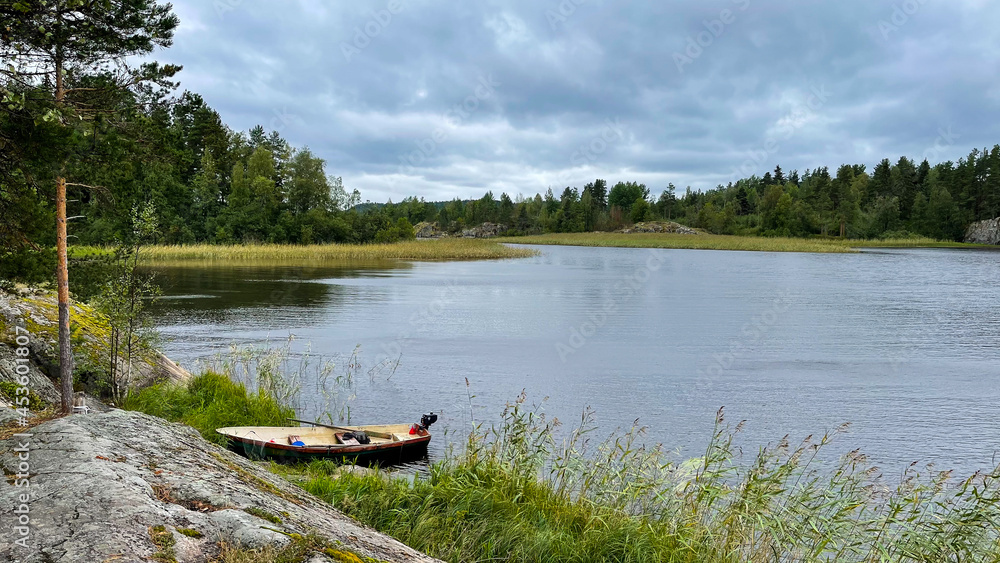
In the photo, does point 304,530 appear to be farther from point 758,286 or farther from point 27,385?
point 758,286

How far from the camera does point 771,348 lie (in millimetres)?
21891

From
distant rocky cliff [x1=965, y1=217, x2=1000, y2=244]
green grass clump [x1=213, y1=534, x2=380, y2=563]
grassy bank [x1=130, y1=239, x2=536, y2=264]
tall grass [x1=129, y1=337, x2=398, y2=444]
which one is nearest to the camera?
green grass clump [x1=213, y1=534, x2=380, y2=563]

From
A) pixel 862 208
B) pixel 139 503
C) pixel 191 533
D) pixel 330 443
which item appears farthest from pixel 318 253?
pixel 862 208

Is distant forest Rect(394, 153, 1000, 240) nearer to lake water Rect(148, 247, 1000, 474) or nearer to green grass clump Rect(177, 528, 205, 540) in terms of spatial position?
lake water Rect(148, 247, 1000, 474)

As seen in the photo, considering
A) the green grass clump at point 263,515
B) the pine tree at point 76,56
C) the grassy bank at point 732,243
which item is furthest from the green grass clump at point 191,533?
the grassy bank at point 732,243

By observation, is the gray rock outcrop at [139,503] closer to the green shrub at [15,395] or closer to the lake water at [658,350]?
the green shrub at [15,395]

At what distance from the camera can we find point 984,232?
120562mm

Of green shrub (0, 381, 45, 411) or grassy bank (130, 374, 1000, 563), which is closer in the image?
grassy bank (130, 374, 1000, 563)

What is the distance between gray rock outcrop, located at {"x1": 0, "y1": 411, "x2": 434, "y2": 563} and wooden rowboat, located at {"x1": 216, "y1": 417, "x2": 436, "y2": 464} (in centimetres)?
509

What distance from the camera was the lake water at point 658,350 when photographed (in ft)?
44.4

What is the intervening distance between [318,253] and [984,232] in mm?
119500

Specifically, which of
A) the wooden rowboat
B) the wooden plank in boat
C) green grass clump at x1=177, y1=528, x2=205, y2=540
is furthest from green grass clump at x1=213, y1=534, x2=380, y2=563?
the wooden plank in boat

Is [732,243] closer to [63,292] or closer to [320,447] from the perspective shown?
[320,447]

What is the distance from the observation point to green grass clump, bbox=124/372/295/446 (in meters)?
11.3
